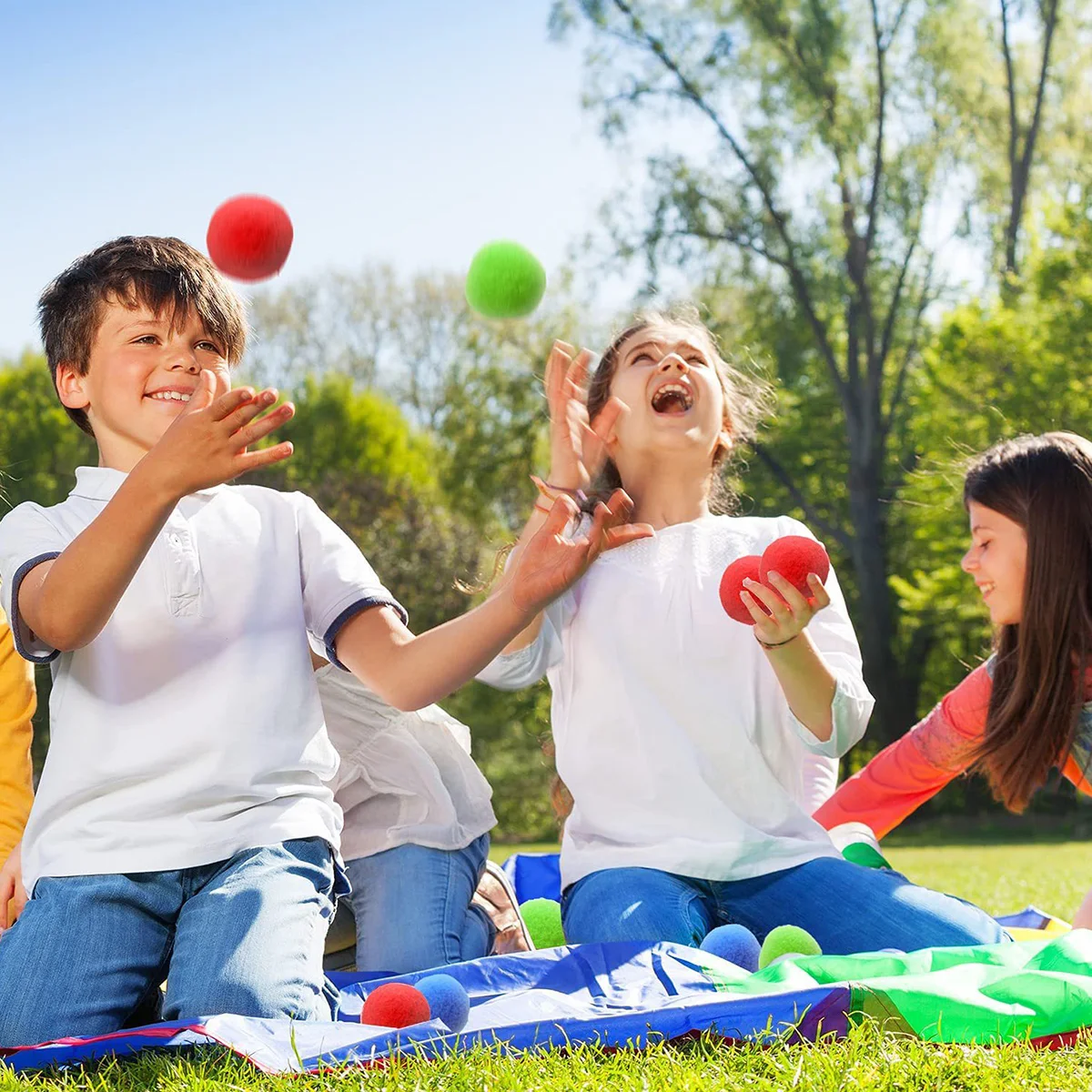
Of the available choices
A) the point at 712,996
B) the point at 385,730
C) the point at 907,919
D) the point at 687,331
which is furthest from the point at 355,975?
the point at 687,331

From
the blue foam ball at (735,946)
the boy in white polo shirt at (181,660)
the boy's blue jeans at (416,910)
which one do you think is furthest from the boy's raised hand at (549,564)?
the boy's blue jeans at (416,910)

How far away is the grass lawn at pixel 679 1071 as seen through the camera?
211 centimetres

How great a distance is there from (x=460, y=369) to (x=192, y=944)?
22.7 metres

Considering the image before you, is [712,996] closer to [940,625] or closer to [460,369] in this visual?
[940,625]

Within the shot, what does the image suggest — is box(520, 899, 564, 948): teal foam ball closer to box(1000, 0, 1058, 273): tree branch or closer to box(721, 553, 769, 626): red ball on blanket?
box(721, 553, 769, 626): red ball on blanket

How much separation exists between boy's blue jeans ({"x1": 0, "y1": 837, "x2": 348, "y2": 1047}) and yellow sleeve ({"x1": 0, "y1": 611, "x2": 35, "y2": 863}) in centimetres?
63

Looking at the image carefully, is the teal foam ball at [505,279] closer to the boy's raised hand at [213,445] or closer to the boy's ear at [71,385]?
the boy's ear at [71,385]

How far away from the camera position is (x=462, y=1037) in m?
2.38

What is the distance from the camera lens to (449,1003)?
2.51 meters

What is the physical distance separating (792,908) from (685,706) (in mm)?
579

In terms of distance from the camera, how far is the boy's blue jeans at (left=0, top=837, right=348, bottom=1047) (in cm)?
253

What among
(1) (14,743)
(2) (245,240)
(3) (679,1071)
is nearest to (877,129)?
(2) (245,240)

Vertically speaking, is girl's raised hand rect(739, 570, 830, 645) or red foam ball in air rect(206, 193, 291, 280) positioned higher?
red foam ball in air rect(206, 193, 291, 280)

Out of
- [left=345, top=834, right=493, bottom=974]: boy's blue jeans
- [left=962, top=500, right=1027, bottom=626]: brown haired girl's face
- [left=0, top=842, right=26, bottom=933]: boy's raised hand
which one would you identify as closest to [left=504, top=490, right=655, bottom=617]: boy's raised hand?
[left=345, top=834, right=493, bottom=974]: boy's blue jeans
